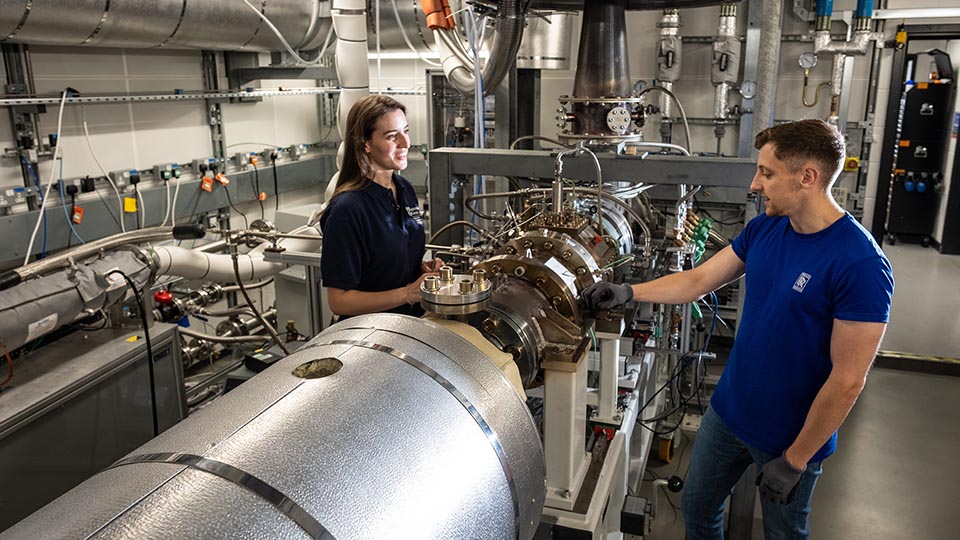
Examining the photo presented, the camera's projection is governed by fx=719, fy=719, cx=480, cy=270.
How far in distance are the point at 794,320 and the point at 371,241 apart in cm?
92

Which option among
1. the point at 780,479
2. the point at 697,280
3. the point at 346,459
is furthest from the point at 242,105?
the point at 346,459

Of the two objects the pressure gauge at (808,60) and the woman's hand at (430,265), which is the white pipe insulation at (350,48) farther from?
the pressure gauge at (808,60)

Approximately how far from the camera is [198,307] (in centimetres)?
361

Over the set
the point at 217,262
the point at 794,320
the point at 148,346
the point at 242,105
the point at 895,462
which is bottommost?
the point at 895,462

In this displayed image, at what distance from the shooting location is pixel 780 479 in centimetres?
146

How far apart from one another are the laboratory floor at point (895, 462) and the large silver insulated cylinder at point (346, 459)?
75.6 inches

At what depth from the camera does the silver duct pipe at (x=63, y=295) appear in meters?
2.00

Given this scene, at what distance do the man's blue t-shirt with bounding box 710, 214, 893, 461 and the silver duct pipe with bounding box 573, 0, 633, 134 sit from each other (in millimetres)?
516

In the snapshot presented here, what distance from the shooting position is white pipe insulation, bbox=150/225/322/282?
284 cm

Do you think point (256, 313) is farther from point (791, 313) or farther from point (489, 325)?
point (791, 313)

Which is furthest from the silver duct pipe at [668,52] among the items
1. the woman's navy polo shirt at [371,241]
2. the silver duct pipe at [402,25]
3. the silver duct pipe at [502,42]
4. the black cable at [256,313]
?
the woman's navy polo shirt at [371,241]

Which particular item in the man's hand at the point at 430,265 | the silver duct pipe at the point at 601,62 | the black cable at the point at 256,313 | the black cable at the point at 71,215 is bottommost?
the black cable at the point at 256,313

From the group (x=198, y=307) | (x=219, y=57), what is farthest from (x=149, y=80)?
(x=198, y=307)

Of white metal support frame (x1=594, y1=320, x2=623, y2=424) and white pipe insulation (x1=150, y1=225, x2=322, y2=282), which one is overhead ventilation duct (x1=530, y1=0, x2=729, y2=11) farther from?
white pipe insulation (x1=150, y1=225, x2=322, y2=282)
